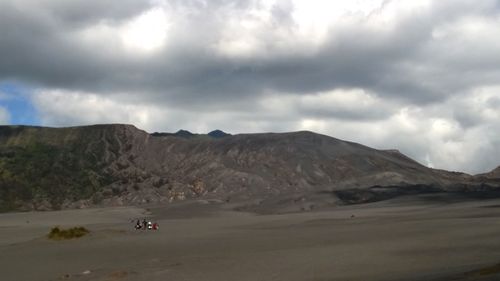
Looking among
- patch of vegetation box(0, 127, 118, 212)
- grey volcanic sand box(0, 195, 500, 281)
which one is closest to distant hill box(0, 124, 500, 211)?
patch of vegetation box(0, 127, 118, 212)

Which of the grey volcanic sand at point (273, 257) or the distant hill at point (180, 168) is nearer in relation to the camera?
the grey volcanic sand at point (273, 257)

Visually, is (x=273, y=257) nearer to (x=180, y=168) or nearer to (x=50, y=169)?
(x=180, y=168)

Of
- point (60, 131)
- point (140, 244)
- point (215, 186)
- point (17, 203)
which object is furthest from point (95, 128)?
point (140, 244)

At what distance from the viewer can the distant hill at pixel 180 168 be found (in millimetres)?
143125

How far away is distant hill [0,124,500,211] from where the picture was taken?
470 feet

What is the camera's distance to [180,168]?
16450 centimetres

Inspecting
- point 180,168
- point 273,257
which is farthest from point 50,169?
point 273,257

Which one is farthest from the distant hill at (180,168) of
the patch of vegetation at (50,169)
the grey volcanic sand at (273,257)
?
the grey volcanic sand at (273,257)

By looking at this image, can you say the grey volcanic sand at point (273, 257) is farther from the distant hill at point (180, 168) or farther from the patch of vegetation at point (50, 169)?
the patch of vegetation at point (50, 169)

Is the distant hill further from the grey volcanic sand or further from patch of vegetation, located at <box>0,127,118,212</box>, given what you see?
the grey volcanic sand

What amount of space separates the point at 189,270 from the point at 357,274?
731 cm

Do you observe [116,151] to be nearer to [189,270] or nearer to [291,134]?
[291,134]

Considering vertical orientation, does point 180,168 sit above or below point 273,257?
above

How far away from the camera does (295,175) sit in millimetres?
153875
